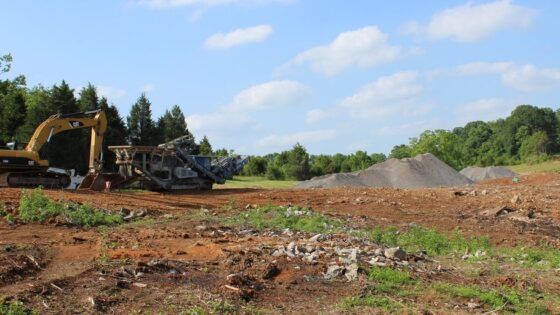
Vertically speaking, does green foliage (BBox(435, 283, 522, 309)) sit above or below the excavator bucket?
below

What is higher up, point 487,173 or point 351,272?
point 487,173

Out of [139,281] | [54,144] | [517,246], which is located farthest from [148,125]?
[139,281]

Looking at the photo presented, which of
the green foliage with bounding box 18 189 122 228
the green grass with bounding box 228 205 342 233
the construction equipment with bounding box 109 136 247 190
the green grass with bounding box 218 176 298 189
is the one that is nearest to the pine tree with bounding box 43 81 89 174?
the green grass with bounding box 218 176 298 189

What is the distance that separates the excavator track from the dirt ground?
5.08m

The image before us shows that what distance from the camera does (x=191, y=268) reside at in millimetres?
8727

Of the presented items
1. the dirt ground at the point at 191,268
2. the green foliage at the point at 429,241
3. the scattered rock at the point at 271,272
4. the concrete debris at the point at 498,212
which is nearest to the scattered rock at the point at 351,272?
the dirt ground at the point at 191,268

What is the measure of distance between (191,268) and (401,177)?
30684 millimetres

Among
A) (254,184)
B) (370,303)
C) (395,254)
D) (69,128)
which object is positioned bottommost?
(370,303)

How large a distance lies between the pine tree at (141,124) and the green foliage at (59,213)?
127 feet

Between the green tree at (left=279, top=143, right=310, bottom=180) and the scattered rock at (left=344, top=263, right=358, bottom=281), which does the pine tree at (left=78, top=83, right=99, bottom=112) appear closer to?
the green tree at (left=279, top=143, right=310, bottom=180)

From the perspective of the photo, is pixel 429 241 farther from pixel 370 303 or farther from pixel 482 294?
pixel 370 303

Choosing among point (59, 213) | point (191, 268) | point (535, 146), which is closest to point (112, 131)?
point (59, 213)

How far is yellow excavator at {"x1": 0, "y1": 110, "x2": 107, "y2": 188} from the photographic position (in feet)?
72.8

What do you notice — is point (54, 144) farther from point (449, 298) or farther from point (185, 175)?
point (449, 298)
